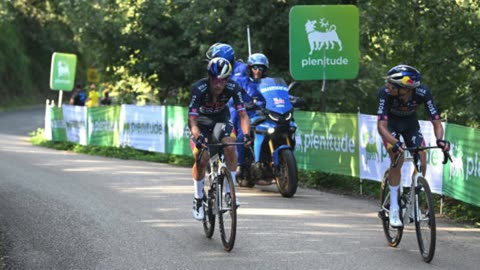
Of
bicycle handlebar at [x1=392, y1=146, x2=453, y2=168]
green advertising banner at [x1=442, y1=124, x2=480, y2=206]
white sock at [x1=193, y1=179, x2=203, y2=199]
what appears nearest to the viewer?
bicycle handlebar at [x1=392, y1=146, x2=453, y2=168]

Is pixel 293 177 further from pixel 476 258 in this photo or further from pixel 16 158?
pixel 16 158

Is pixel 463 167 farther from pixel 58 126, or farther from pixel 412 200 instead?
pixel 58 126

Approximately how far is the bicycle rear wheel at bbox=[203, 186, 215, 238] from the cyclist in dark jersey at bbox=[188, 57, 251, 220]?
0.26 ft

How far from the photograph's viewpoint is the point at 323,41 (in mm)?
A: 15703

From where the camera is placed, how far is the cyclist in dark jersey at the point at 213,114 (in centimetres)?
888

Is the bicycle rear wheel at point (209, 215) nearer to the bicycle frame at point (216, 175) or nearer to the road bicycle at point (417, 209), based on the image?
the bicycle frame at point (216, 175)

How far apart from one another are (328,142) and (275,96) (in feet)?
7.48

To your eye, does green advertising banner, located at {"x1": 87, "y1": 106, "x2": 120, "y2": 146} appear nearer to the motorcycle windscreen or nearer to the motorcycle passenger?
the motorcycle passenger

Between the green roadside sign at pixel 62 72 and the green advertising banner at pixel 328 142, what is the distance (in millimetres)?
16623

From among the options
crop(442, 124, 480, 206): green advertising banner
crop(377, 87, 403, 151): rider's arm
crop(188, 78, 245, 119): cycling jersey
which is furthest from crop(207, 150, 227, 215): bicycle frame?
crop(442, 124, 480, 206): green advertising banner

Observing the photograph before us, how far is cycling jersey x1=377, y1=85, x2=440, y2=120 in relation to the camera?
8844mm

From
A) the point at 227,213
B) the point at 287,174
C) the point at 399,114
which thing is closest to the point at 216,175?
the point at 227,213

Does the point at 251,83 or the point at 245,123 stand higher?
the point at 251,83

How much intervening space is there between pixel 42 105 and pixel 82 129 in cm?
3483
